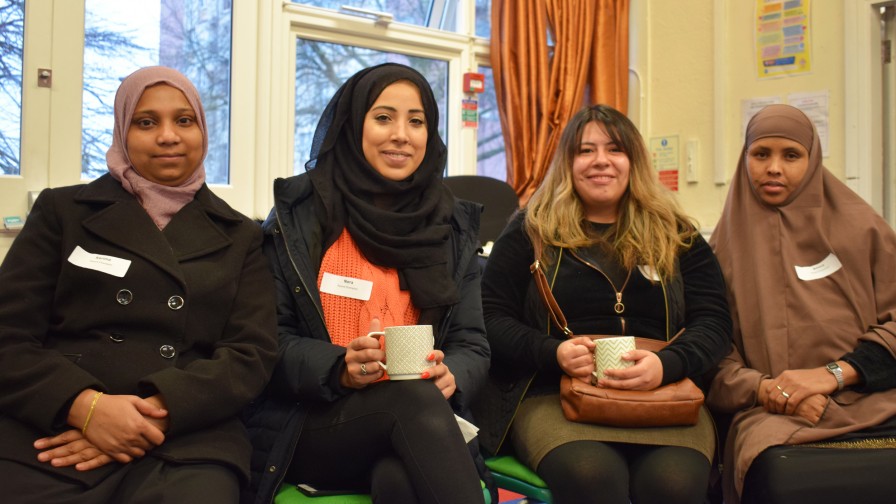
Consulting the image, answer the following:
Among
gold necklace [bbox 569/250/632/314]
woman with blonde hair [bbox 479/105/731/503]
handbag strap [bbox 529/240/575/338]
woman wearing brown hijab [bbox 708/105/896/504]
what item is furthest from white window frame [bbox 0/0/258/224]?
woman wearing brown hijab [bbox 708/105/896/504]

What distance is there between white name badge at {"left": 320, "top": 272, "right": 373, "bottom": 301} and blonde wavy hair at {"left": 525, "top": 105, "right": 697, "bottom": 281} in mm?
561

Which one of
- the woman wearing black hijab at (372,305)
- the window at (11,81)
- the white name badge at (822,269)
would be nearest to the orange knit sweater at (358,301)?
the woman wearing black hijab at (372,305)

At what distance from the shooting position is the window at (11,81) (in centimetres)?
295

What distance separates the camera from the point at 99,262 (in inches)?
61.7

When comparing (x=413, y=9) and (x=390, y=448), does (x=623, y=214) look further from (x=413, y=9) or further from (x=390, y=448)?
(x=413, y=9)

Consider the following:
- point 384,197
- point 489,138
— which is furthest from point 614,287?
point 489,138

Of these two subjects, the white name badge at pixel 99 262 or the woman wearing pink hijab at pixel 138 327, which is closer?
the woman wearing pink hijab at pixel 138 327

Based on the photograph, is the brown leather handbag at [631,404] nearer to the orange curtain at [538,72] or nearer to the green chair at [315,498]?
the green chair at [315,498]

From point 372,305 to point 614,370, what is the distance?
593 millimetres

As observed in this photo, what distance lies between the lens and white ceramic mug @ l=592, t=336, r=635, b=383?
1811mm

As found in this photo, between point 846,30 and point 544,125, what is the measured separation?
150cm

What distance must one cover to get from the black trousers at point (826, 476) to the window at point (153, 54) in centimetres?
262

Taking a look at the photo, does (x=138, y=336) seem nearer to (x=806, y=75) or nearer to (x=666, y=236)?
(x=666, y=236)

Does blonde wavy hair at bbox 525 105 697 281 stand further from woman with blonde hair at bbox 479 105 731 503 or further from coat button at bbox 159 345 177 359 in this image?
coat button at bbox 159 345 177 359
